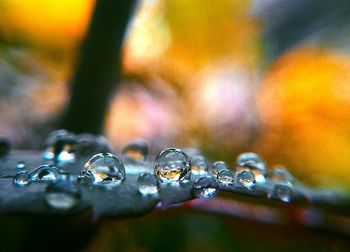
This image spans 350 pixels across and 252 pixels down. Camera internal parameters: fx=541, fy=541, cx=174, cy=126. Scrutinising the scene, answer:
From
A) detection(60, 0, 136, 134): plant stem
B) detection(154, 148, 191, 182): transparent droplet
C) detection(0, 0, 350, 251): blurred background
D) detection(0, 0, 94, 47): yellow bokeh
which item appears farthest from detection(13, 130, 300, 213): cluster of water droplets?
detection(0, 0, 94, 47): yellow bokeh

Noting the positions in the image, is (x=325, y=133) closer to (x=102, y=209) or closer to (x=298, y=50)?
(x=298, y=50)

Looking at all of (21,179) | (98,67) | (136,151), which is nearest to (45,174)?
(21,179)

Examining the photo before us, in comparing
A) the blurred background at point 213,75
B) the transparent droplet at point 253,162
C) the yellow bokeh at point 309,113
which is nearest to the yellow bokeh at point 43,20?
the blurred background at point 213,75

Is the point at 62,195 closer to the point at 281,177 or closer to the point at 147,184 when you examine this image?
the point at 147,184

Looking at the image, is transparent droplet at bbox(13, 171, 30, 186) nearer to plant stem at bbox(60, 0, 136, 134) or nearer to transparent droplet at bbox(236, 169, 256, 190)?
transparent droplet at bbox(236, 169, 256, 190)

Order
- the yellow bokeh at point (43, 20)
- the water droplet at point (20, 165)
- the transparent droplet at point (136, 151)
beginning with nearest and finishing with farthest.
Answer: the water droplet at point (20, 165) < the transparent droplet at point (136, 151) < the yellow bokeh at point (43, 20)

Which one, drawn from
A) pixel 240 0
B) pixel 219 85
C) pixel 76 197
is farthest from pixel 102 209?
pixel 240 0

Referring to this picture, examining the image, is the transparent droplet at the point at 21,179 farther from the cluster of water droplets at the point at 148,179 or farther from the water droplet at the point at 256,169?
the water droplet at the point at 256,169
